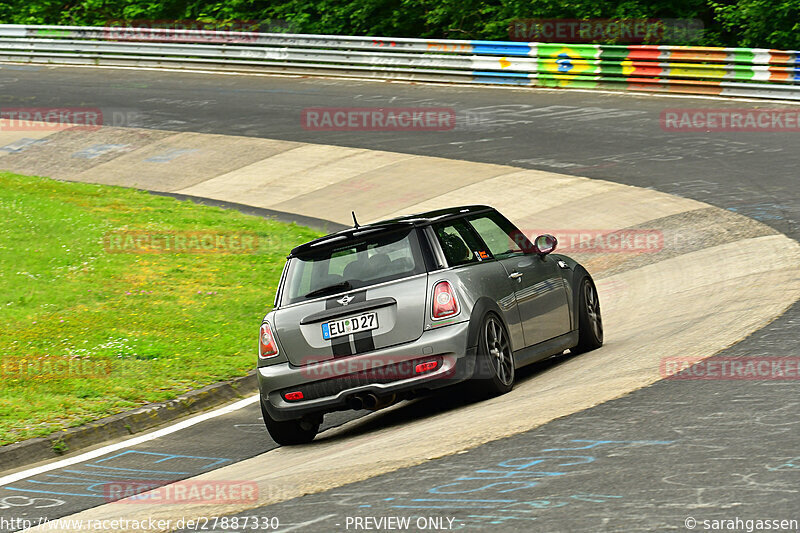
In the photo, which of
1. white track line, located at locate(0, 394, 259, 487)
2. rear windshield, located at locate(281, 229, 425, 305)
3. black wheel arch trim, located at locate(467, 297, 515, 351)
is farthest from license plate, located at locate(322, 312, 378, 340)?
white track line, located at locate(0, 394, 259, 487)

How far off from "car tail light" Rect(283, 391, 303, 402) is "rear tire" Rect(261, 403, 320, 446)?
0.71ft

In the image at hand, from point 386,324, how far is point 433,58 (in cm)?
2294

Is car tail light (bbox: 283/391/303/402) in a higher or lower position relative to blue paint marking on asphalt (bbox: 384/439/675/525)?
lower

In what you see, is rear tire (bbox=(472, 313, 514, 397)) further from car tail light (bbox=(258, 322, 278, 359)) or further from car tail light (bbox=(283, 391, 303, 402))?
car tail light (bbox=(258, 322, 278, 359))

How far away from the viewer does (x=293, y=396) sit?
809 centimetres

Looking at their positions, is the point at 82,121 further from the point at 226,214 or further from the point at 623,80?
the point at 623,80

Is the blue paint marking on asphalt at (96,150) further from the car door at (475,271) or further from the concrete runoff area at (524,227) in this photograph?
the car door at (475,271)

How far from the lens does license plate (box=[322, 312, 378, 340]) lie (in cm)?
796

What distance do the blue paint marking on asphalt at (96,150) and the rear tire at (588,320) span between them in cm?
1729

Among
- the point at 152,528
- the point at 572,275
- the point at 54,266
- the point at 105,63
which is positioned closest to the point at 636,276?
the point at 572,275

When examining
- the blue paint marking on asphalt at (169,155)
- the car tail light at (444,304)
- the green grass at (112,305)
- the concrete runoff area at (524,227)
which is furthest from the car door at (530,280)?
the blue paint marking on asphalt at (169,155)

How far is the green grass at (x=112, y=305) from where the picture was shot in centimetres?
1002

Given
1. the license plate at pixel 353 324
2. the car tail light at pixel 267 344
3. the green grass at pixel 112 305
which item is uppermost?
the license plate at pixel 353 324

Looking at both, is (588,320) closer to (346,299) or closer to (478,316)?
(478,316)
